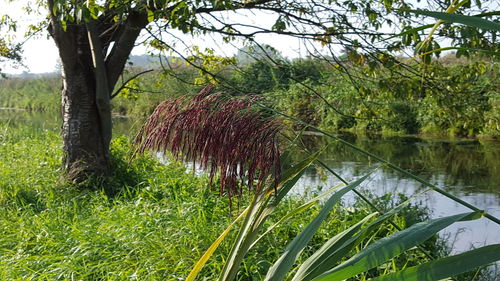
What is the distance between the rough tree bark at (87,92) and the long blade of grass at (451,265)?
16.7ft

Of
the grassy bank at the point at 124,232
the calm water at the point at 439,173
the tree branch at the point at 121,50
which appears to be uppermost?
the tree branch at the point at 121,50

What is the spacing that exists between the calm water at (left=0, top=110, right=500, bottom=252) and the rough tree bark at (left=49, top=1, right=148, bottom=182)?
20.9 inches

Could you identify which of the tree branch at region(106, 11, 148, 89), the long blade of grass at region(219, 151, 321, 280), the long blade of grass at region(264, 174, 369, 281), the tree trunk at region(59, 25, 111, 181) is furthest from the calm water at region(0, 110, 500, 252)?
the long blade of grass at region(264, 174, 369, 281)

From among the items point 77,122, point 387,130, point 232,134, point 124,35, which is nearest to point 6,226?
point 77,122

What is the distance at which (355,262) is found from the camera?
3.44 ft

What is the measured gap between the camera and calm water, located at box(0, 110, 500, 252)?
6.09 metres

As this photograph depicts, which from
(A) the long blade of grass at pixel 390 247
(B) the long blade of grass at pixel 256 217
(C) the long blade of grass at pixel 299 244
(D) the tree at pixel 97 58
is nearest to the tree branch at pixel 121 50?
(D) the tree at pixel 97 58

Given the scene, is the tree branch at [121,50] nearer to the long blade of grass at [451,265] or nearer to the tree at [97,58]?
the tree at [97,58]

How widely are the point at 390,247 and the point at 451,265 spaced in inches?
4.7

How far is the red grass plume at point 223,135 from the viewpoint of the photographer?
1.35 m

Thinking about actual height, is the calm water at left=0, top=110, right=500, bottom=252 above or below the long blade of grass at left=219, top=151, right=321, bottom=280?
below

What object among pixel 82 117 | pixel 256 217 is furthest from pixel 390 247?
pixel 82 117

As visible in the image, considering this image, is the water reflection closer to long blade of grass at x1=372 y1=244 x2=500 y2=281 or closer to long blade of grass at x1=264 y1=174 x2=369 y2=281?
long blade of grass at x1=264 y1=174 x2=369 y2=281

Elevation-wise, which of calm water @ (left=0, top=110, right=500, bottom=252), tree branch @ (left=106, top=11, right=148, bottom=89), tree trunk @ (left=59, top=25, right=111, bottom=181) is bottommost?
calm water @ (left=0, top=110, right=500, bottom=252)
